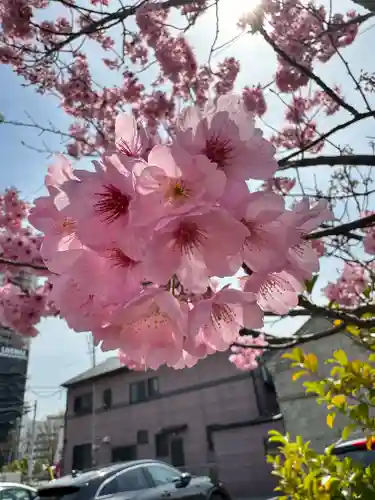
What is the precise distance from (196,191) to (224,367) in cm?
1558

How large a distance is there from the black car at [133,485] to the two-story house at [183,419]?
656 centimetres

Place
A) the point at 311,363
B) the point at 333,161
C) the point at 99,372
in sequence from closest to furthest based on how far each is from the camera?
the point at 311,363
the point at 333,161
the point at 99,372

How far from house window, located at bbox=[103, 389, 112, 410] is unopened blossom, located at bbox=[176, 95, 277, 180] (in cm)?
1953

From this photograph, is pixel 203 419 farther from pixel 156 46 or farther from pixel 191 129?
pixel 191 129

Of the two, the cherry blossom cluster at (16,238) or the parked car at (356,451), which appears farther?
the cherry blossom cluster at (16,238)

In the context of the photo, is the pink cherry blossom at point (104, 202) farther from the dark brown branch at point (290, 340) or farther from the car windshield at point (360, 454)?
the car windshield at point (360, 454)

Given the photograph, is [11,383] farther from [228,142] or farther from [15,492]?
[228,142]

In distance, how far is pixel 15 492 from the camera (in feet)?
22.6

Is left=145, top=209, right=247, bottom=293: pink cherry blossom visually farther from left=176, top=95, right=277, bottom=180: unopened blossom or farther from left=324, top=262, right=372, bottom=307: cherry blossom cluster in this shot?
left=324, top=262, right=372, bottom=307: cherry blossom cluster

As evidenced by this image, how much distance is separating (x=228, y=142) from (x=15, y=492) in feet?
27.1

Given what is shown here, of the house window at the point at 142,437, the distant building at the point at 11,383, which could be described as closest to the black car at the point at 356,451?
the house window at the point at 142,437

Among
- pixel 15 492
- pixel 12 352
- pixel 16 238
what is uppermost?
pixel 12 352

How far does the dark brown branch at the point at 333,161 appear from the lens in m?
2.52

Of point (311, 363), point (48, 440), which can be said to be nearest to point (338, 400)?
point (311, 363)
